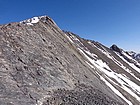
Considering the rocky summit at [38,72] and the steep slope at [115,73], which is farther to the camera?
the steep slope at [115,73]

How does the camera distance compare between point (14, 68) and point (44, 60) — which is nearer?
point (14, 68)

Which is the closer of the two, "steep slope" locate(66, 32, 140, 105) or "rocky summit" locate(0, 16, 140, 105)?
"rocky summit" locate(0, 16, 140, 105)

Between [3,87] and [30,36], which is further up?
[30,36]

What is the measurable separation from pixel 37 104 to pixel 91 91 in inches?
367

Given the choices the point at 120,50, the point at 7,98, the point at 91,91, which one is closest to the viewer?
the point at 7,98

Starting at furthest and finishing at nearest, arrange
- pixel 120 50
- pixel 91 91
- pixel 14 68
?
pixel 120 50, pixel 91 91, pixel 14 68

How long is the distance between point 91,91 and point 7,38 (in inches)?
434

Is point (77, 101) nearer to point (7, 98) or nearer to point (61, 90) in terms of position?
point (61, 90)

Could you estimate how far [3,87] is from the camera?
19.1m

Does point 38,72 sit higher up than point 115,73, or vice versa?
point 115,73

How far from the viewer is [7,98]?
18.0 meters

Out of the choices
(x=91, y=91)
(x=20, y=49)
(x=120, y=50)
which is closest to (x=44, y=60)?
(x=20, y=49)

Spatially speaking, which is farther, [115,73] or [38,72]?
[115,73]

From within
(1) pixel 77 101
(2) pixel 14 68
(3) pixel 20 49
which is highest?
(3) pixel 20 49
